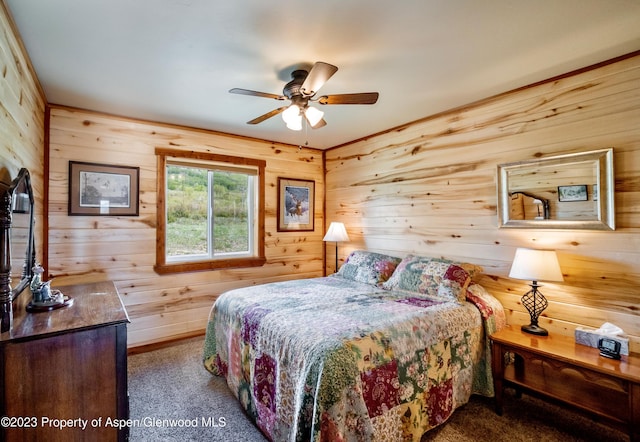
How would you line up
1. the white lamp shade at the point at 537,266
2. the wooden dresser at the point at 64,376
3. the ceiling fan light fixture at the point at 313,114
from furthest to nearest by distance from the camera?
the ceiling fan light fixture at the point at 313,114 → the white lamp shade at the point at 537,266 → the wooden dresser at the point at 64,376

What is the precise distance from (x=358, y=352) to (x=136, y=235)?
106 inches

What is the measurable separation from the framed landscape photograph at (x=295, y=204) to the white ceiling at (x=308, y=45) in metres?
1.56

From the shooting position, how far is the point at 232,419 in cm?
207

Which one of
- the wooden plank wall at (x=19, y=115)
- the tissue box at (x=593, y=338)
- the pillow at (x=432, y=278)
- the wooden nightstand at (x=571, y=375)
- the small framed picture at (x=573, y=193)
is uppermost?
the wooden plank wall at (x=19, y=115)

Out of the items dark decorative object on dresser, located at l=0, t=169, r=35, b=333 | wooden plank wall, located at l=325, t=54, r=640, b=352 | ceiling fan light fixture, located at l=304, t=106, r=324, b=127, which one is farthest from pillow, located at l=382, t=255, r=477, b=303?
dark decorative object on dresser, located at l=0, t=169, r=35, b=333

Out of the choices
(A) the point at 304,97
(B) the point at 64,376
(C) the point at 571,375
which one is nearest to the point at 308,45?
(A) the point at 304,97

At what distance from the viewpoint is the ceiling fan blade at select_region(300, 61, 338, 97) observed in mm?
1663

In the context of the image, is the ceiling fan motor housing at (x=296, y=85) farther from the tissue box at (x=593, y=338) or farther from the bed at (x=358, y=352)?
the tissue box at (x=593, y=338)

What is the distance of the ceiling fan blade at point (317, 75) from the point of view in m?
1.66

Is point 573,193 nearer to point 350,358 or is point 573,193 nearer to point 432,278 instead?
point 432,278

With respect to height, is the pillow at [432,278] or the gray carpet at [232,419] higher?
the pillow at [432,278]

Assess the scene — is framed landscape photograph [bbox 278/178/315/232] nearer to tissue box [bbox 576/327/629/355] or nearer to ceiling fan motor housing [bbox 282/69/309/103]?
ceiling fan motor housing [bbox 282/69/309/103]

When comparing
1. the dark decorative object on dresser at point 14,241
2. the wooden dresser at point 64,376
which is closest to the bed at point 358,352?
the wooden dresser at point 64,376

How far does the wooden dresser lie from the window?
6.40ft
